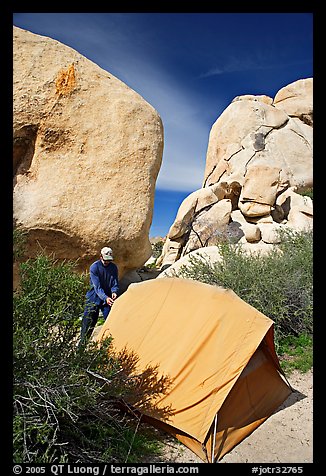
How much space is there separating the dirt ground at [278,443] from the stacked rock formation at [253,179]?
683 cm

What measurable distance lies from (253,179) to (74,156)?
9.00 meters

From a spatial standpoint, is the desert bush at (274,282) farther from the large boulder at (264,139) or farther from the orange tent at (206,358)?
the large boulder at (264,139)

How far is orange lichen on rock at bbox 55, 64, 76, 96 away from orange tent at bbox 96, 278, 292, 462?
193 inches

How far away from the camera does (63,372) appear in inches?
116

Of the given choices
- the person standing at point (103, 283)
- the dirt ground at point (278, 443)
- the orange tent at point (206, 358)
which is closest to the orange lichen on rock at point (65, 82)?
the person standing at point (103, 283)

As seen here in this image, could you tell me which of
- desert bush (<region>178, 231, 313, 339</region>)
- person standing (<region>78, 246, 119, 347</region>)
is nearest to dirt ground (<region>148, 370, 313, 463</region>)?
desert bush (<region>178, 231, 313, 339</region>)

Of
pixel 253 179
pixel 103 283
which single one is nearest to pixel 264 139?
pixel 253 179

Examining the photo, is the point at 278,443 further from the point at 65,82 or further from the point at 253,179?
the point at 253,179

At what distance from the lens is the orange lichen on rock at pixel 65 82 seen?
7.26m

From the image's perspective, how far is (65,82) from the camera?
23.9 ft

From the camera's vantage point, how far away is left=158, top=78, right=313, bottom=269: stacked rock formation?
1314 centimetres

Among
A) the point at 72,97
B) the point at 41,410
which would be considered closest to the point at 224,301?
the point at 41,410

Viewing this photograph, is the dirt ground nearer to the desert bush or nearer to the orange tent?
the orange tent
